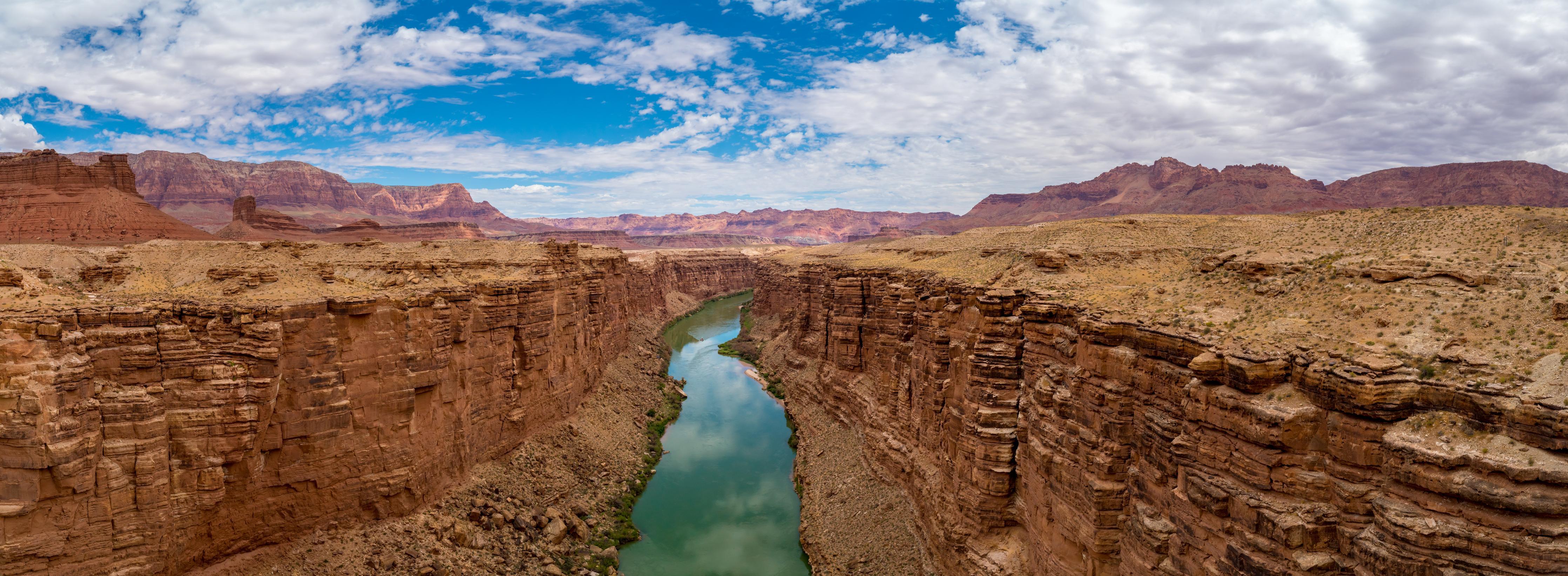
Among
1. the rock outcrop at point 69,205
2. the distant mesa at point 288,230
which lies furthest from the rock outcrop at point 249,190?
the rock outcrop at point 69,205

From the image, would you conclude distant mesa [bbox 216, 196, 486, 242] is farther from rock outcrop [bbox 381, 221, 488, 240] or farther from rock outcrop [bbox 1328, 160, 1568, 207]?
rock outcrop [bbox 1328, 160, 1568, 207]

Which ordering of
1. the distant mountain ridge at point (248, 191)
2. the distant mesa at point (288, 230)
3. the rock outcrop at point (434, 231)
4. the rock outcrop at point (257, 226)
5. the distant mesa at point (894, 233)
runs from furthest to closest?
the distant mesa at point (894, 233) < the distant mountain ridge at point (248, 191) < the rock outcrop at point (434, 231) < the distant mesa at point (288, 230) < the rock outcrop at point (257, 226)

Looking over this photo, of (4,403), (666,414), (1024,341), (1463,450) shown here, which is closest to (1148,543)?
(1463,450)

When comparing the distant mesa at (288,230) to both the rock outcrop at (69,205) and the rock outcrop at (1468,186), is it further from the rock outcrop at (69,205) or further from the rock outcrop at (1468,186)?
the rock outcrop at (1468,186)

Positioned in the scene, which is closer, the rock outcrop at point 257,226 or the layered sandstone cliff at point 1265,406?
the layered sandstone cliff at point 1265,406

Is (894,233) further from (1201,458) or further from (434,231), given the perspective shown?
(1201,458)

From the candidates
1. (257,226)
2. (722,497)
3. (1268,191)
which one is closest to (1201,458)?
(722,497)

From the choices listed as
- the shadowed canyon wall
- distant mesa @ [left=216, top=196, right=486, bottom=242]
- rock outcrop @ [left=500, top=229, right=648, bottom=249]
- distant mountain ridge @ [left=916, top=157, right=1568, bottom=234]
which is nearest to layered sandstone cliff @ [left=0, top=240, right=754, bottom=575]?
distant mesa @ [left=216, top=196, right=486, bottom=242]
